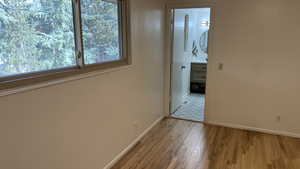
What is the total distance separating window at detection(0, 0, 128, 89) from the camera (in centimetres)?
135

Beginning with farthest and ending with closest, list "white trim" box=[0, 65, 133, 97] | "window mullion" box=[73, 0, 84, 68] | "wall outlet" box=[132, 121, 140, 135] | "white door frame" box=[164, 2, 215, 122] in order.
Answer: "white door frame" box=[164, 2, 215, 122] < "wall outlet" box=[132, 121, 140, 135] < "window mullion" box=[73, 0, 84, 68] < "white trim" box=[0, 65, 133, 97]

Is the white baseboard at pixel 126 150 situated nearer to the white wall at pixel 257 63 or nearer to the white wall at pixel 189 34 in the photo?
the white wall at pixel 257 63

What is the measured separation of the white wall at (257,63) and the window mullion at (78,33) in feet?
7.09

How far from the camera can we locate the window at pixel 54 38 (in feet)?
4.42

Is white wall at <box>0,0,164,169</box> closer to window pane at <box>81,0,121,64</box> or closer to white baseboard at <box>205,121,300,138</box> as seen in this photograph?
window pane at <box>81,0,121,64</box>

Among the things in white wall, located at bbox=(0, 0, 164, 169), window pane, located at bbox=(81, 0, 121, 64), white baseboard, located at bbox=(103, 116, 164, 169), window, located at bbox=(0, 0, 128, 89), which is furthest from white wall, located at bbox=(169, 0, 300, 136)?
window, located at bbox=(0, 0, 128, 89)

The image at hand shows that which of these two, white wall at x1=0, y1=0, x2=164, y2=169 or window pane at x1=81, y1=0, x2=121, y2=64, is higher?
window pane at x1=81, y1=0, x2=121, y2=64

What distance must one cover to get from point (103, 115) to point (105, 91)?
0.27 meters

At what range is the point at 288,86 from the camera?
305cm

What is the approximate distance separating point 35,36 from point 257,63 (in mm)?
3051

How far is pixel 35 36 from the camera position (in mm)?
1506

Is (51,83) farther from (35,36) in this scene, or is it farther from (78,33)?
(78,33)

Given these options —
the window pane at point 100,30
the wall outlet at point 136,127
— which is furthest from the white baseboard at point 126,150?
the window pane at point 100,30

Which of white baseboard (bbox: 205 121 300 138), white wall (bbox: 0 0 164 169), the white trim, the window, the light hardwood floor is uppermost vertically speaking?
the window
